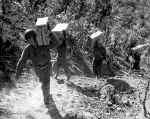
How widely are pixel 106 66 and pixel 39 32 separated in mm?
4765

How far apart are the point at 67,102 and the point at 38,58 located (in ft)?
4.83

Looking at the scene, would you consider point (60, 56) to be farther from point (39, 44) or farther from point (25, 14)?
point (25, 14)

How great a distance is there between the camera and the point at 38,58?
7.09 m

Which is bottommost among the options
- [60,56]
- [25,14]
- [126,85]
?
[126,85]

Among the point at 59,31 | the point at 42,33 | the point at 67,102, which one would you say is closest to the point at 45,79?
the point at 67,102

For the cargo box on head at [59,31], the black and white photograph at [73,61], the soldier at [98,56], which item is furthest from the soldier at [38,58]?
the soldier at [98,56]

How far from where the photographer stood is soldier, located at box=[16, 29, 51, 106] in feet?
22.4

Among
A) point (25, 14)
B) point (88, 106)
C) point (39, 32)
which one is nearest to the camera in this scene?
point (39, 32)

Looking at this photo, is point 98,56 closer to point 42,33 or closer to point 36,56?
point 36,56

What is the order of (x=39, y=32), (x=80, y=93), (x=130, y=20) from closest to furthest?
(x=39, y=32) < (x=80, y=93) < (x=130, y=20)

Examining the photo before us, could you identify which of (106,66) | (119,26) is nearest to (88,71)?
(106,66)

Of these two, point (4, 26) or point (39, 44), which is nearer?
point (39, 44)

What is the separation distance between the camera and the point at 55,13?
45.7 feet

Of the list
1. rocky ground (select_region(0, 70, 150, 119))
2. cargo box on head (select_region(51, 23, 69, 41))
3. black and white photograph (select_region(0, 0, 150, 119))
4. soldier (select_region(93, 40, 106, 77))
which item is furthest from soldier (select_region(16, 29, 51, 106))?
soldier (select_region(93, 40, 106, 77))
